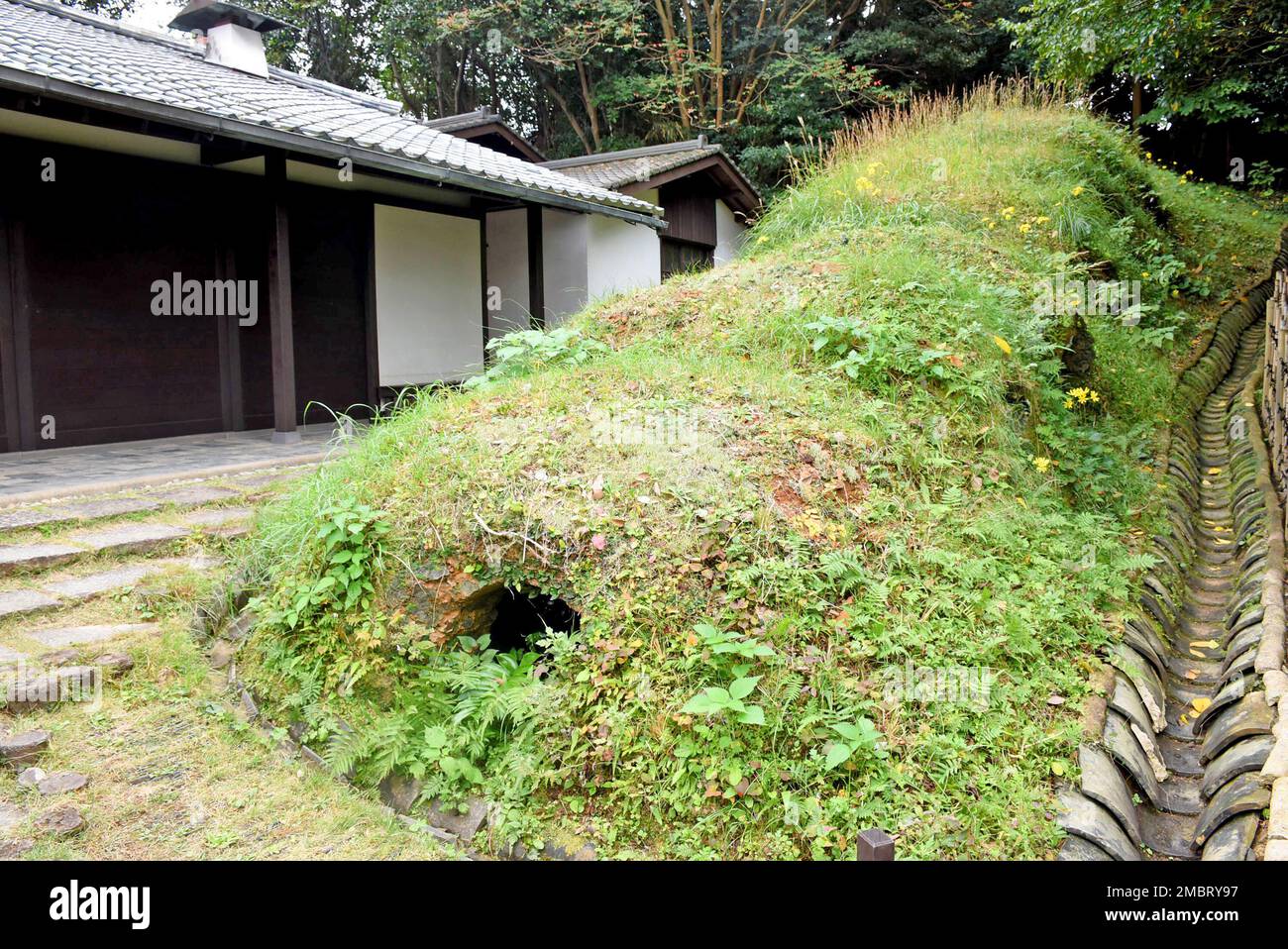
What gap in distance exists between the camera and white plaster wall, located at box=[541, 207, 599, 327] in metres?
11.4

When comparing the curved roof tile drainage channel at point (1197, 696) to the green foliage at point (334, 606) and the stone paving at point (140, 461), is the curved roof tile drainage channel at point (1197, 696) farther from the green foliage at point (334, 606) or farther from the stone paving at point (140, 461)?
the stone paving at point (140, 461)

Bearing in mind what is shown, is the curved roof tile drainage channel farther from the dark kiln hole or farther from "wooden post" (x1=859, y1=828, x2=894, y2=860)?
Answer: the dark kiln hole

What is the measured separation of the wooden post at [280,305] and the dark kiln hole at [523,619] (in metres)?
3.85

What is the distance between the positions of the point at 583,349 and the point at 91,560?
2.81 metres

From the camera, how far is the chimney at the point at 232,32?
10.4 m

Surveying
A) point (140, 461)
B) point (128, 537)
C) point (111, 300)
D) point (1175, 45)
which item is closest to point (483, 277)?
point (111, 300)

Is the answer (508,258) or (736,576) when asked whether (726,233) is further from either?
(736,576)

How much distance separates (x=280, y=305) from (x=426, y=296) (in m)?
3.29

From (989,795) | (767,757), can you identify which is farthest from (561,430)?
(989,795)

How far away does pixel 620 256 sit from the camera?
39.5ft

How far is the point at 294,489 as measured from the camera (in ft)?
15.1

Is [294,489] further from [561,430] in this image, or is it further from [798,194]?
[798,194]

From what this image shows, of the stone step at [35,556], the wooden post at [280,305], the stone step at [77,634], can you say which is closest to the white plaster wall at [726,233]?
the wooden post at [280,305]

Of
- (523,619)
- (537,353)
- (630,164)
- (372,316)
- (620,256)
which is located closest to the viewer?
(523,619)
